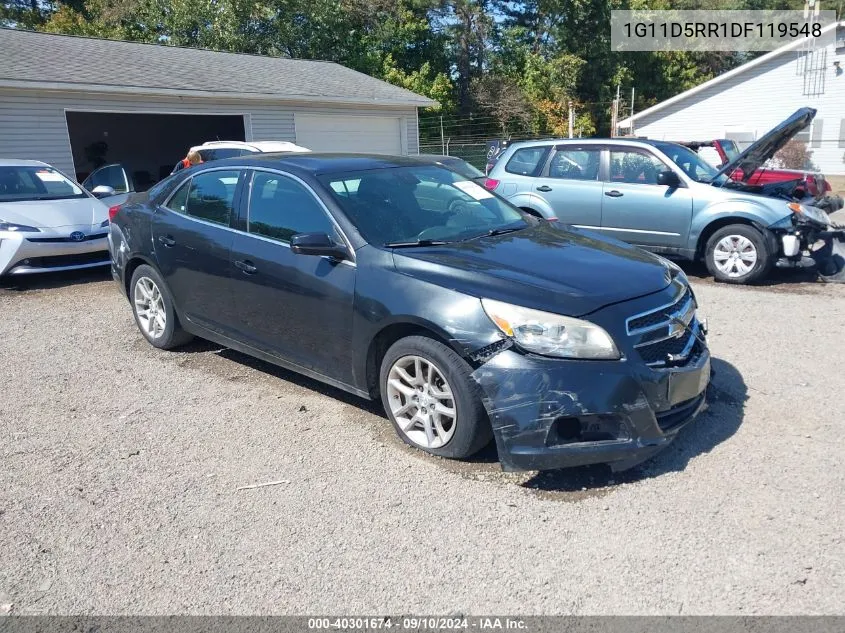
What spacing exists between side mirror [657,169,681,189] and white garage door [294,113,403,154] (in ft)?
37.5

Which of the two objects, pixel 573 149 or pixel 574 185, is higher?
Result: pixel 573 149

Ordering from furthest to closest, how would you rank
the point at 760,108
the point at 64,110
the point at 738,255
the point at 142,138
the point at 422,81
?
the point at 422,81
the point at 760,108
the point at 142,138
the point at 64,110
the point at 738,255

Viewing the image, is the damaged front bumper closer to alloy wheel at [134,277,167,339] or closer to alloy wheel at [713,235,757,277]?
alloy wheel at [134,277,167,339]

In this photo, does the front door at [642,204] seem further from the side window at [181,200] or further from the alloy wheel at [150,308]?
the alloy wheel at [150,308]

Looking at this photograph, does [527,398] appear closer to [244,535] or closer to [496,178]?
[244,535]

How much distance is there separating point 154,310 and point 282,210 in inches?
75.9

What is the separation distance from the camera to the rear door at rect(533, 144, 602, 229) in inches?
363

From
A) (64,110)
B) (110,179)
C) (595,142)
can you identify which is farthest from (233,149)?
(595,142)

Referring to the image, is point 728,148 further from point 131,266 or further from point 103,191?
point 131,266

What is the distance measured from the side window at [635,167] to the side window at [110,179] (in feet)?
23.9

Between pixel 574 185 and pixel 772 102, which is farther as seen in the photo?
pixel 772 102

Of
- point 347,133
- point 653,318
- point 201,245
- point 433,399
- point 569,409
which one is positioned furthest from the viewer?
point 347,133

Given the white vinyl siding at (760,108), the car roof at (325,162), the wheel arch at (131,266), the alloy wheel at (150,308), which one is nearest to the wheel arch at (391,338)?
the car roof at (325,162)

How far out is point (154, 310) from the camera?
5.98m
